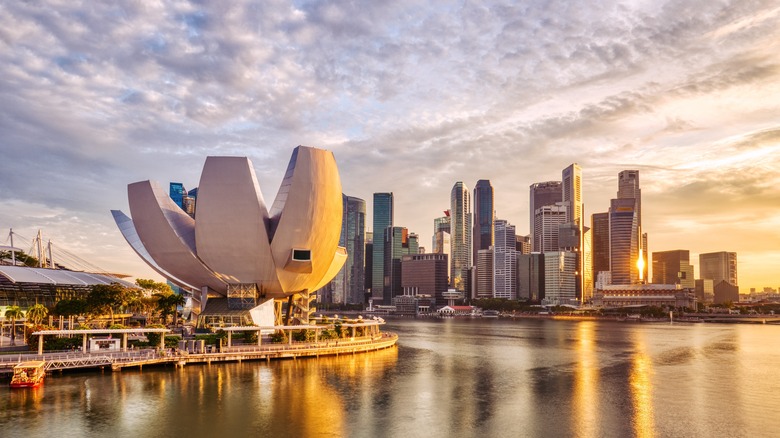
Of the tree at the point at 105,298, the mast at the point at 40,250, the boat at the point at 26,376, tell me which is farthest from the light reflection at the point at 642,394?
the mast at the point at 40,250

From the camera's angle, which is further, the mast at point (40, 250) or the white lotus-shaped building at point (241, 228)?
the mast at point (40, 250)

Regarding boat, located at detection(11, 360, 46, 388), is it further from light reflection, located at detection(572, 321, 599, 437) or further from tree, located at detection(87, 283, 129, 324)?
light reflection, located at detection(572, 321, 599, 437)

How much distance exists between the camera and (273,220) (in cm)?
6931

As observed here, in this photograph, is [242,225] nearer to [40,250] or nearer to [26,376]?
[26,376]

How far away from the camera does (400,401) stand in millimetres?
40000

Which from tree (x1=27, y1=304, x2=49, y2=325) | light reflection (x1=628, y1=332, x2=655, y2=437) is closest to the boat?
tree (x1=27, y1=304, x2=49, y2=325)

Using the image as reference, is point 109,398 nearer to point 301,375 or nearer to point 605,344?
point 301,375

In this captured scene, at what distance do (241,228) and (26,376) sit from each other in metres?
28.1

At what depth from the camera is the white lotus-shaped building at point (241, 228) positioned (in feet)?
215

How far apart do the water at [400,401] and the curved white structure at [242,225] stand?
1459cm

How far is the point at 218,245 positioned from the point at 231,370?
2018 cm

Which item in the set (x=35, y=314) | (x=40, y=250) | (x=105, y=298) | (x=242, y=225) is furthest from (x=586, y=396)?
(x=40, y=250)

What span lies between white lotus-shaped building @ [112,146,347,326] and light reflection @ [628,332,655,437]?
35.5m

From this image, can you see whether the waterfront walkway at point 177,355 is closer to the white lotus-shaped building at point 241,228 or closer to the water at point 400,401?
the water at point 400,401
